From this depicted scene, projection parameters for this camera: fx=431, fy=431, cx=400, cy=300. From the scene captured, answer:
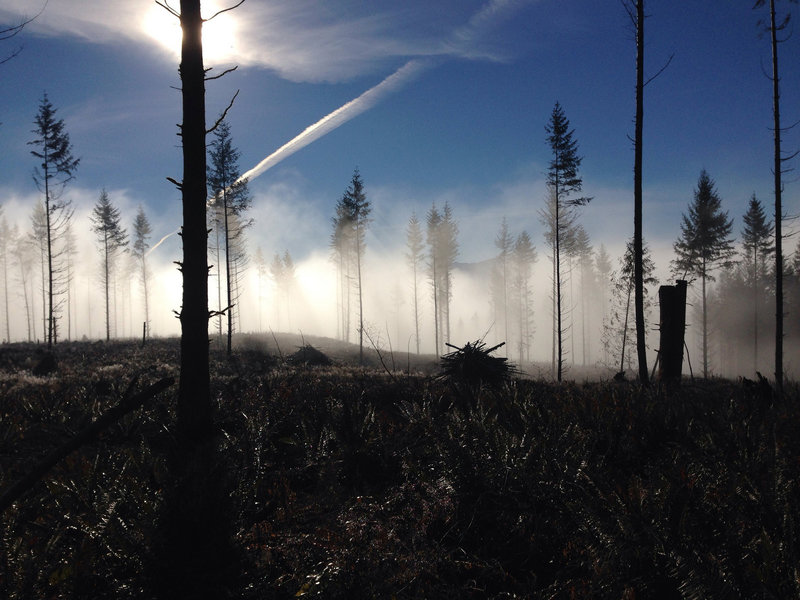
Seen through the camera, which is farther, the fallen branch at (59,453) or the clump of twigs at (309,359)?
the clump of twigs at (309,359)


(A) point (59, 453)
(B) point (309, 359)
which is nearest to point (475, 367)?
(A) point (59, 453)

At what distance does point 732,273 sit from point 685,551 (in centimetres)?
6607

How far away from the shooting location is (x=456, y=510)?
3230mm

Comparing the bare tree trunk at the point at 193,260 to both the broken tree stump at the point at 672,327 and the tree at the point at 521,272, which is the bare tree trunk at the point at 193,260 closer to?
the broken tree stump at the point at 672,327

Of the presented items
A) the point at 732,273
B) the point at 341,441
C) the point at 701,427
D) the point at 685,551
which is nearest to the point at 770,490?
the point at 685,551

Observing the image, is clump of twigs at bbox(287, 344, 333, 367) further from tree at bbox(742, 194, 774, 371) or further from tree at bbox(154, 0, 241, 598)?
tree at bbox(742, 194, 774, 371)

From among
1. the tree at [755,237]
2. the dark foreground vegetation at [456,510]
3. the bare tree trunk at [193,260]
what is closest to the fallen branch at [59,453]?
the dark foreground vegetation at [456,510]

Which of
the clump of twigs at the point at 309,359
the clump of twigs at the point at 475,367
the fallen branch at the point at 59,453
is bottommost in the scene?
the clump of twigs at the point at 309,359

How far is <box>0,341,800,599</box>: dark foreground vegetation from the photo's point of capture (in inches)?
91.6

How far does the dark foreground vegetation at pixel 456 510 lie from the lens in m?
2.33

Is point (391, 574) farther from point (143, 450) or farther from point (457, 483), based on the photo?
point (143, 450)

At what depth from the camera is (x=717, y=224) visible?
33906 mm

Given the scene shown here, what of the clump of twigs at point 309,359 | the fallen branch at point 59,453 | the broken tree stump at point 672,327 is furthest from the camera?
the clump of twigs at point 309,359

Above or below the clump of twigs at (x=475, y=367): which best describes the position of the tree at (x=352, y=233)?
above
